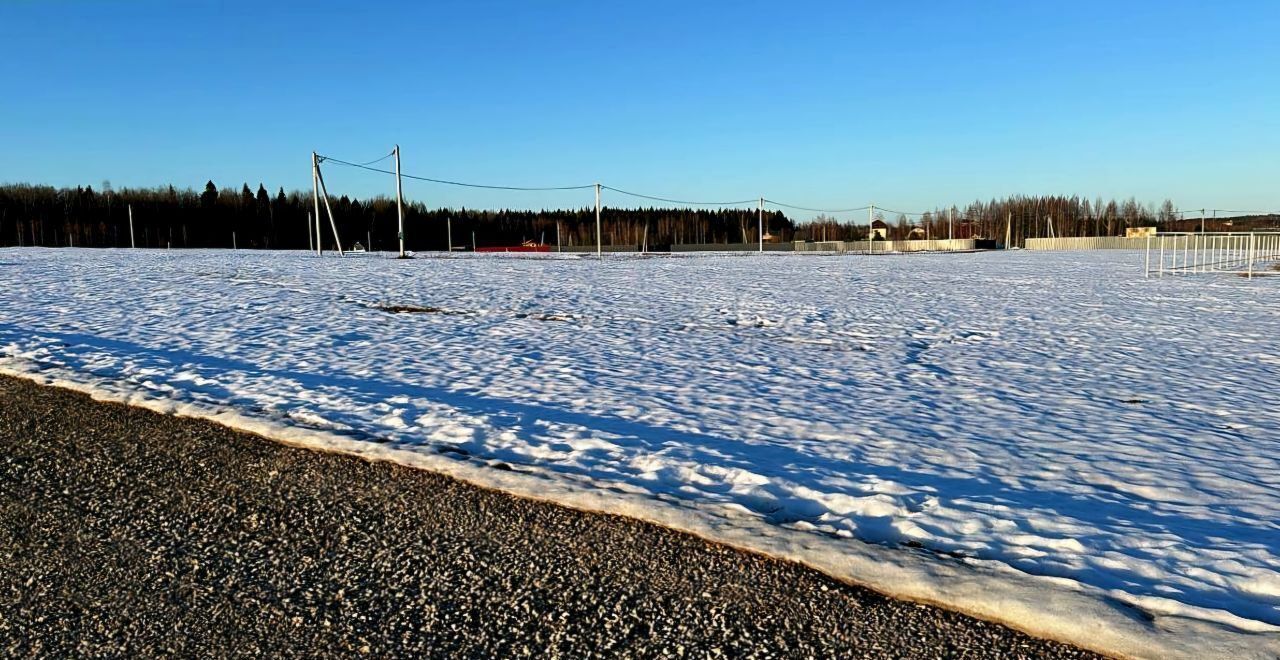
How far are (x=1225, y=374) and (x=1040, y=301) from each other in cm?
858

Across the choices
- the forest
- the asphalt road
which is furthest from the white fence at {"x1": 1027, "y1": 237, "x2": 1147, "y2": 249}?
the asphalt road

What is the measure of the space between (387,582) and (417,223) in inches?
4521

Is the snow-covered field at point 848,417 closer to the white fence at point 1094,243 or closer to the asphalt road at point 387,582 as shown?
the asphalt road at point 387,582

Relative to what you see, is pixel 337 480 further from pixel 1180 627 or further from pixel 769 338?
pixel 769 338

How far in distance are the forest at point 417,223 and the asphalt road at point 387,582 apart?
6295 cm

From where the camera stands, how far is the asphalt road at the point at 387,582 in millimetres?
2596

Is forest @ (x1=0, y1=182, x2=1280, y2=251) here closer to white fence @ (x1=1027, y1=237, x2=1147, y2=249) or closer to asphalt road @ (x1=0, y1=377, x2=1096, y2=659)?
white fence @ (x1=1027, y1=237, x2=1147, y2=249)

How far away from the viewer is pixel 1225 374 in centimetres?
774

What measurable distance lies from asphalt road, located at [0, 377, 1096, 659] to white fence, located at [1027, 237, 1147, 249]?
89.0 meters

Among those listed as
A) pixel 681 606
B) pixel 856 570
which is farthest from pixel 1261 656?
pixel 681 606

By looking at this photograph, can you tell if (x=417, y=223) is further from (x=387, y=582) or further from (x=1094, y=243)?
(x=387, y=582)

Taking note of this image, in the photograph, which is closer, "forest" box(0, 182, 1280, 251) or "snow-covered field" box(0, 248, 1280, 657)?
"snow-covered field" box(0, 248, 1280, 657)

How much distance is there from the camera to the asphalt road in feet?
8.52

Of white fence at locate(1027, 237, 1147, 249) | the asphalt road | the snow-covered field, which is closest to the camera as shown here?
the asphalt road
